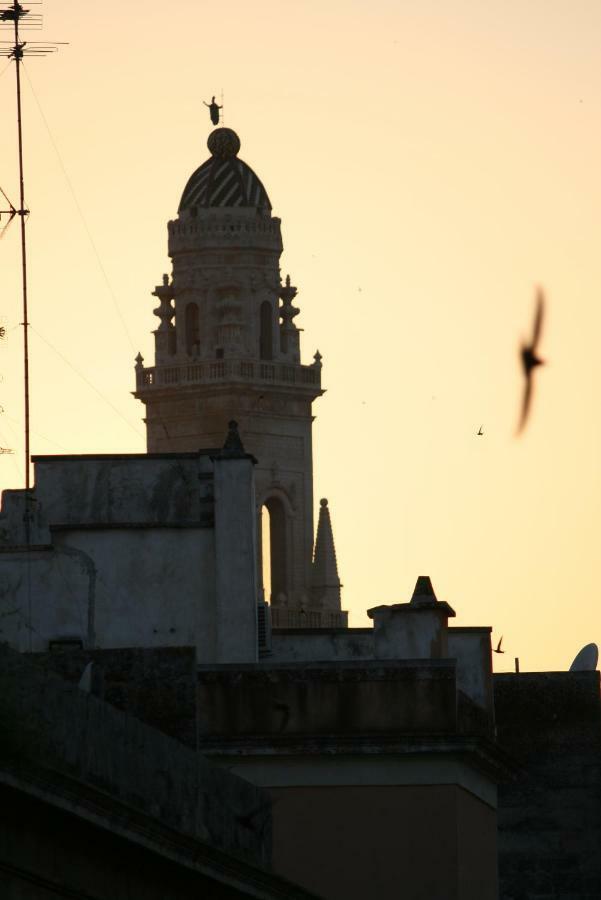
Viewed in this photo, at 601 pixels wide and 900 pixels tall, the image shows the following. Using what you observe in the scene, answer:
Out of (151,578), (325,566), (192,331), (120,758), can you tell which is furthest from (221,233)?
(120,758)

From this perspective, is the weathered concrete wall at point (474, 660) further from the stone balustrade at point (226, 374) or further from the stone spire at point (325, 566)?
the stone balustrade at point (226, 374)

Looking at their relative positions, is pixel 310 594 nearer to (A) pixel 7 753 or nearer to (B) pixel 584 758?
(B) pixel 584 758

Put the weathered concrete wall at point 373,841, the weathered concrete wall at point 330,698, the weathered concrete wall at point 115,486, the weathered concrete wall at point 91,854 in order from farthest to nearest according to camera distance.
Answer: the weathered concrete wall at point 115,486 → the weathered concrete wall at point 330,698 → the weathered concrete wall at point 373,841 → the weathered concrete wall at point 91,854

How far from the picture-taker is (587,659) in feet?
141

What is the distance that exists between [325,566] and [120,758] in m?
89.1

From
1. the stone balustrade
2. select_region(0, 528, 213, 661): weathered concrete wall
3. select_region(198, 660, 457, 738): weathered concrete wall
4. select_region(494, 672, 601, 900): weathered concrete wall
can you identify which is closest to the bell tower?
the stone balustrade

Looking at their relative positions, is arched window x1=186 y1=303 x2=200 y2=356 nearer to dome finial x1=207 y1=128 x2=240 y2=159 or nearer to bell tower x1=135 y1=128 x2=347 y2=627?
bell tower x1=135 y1=128 x2=347 y2=627

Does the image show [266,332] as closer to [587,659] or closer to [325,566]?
[325,566]

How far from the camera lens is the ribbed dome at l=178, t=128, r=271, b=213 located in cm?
11069

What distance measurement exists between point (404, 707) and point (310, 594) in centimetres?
7747

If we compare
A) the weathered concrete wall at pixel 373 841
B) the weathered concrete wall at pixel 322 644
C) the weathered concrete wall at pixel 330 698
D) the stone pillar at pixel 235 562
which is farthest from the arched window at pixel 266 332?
the weathered concrete wall at pixel 373 841

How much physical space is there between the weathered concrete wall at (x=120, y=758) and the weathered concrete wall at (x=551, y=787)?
18.8 m

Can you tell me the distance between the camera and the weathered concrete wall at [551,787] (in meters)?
39.7

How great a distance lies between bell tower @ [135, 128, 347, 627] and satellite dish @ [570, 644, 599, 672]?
196ft
